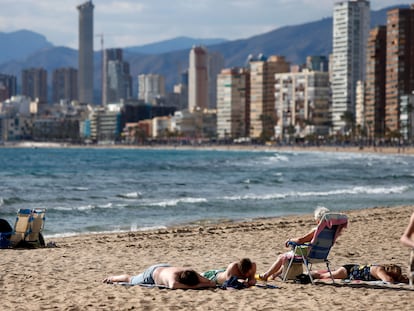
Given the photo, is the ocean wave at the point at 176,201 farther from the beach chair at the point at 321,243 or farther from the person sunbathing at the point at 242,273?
the person sunbathing at the point at 242,273

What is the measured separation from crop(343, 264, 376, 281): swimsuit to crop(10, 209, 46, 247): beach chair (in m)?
5.56

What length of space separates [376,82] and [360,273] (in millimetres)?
168512

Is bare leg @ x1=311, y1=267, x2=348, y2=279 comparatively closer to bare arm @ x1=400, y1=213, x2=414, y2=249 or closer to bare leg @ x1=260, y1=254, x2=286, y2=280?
bare leg @ x1=260, y1=254, x2=286, y2=280

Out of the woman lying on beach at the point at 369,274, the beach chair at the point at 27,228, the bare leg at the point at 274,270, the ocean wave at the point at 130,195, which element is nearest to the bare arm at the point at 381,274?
the woman lying on beach at the point at 369,274

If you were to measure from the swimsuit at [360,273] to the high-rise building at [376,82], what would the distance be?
16443cm

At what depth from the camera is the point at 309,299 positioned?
991cm

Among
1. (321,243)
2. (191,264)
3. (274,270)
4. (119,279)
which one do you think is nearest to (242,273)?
(274,270)

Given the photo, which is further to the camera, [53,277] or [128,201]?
[128,201]

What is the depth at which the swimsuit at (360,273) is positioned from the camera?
435 inches

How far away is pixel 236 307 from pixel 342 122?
185728 mm

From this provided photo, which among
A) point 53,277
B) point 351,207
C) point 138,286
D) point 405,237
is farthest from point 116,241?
point 351,207

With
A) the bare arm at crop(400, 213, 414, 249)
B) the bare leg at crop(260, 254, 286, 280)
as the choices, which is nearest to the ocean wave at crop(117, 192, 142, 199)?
the bare leg at crop(260, 254, 286, 280)

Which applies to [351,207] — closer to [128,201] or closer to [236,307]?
[128,201]

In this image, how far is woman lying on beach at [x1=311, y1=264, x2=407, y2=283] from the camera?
10.9 m
